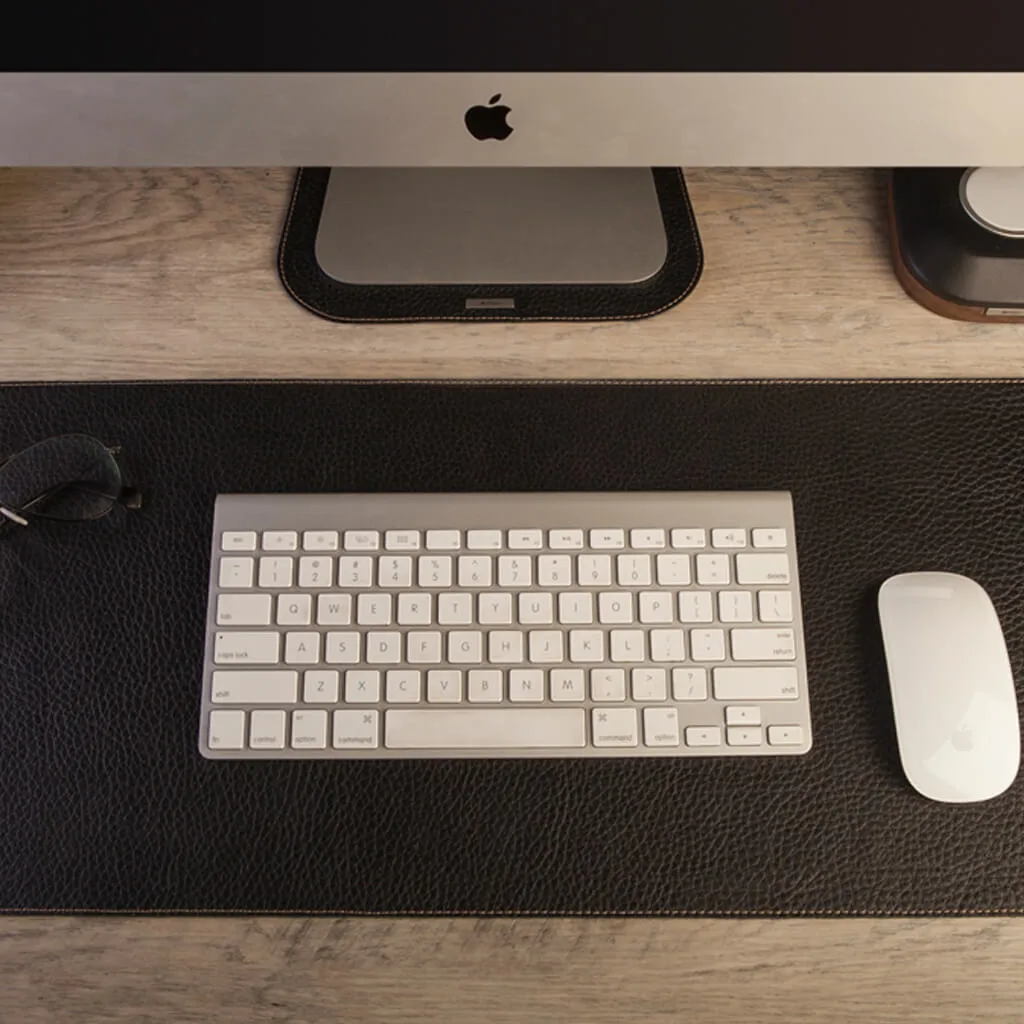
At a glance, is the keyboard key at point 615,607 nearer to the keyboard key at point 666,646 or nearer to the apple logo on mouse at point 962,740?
the keyboard key at point 666,646

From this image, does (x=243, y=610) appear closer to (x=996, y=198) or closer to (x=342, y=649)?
(x=342, y=649)

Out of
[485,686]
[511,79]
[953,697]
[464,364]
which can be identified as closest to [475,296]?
[464,364]

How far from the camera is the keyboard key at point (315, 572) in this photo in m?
0.58

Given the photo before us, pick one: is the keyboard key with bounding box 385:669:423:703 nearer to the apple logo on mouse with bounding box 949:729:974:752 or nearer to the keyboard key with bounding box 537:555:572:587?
the keyboard key with bounding box 537:555:572:587

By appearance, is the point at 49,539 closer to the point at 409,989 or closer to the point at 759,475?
the point at 409,989

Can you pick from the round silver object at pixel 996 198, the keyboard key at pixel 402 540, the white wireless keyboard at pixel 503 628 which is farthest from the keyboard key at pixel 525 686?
the round silver object at pixel 996 198

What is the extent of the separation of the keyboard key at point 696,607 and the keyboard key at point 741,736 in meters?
0.07

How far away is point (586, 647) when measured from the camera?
22.5 inches

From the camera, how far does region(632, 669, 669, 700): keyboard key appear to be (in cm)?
56

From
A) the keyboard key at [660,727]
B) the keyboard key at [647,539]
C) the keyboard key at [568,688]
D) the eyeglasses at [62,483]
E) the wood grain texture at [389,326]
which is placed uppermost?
the wood grain texture at [389,326]

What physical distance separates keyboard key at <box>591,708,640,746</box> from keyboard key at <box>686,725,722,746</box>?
1.2 inches

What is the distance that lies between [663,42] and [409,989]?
0.55 metres

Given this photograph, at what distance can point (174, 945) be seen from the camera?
1.79 feet

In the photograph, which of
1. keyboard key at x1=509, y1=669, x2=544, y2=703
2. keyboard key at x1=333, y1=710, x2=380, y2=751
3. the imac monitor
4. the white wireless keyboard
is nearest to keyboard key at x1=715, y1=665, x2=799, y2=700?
the white wireless keyboard
